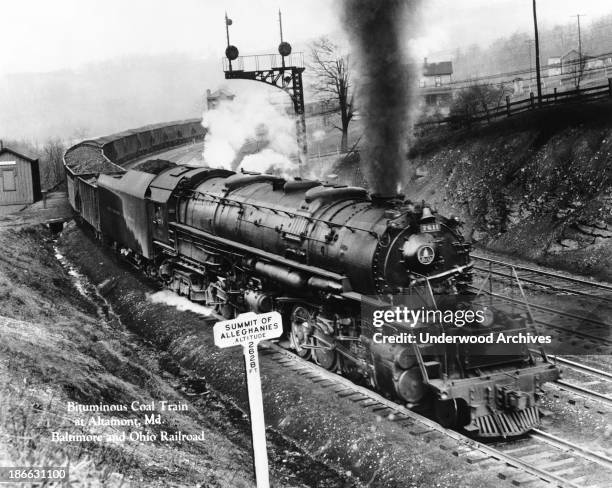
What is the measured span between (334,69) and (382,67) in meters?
26.8

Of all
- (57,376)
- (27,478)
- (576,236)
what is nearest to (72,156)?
(576,236)

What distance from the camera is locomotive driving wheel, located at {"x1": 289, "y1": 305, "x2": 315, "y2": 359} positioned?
13109mm

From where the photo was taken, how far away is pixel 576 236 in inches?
806

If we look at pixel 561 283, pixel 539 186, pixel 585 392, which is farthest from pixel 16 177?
pixel 585 392

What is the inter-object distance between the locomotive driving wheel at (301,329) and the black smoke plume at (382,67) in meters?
2.99

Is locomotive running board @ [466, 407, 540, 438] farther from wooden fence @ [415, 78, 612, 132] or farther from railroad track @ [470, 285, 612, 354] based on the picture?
wooden fence @ [415, 78, 612, 132]

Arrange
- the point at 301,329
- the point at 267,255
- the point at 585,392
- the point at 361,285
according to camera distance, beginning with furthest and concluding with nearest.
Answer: the point at 267,255 → the point at 301,329 → the point at 585,392 → the point at 361,285

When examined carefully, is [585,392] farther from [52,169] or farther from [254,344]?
[52,169]

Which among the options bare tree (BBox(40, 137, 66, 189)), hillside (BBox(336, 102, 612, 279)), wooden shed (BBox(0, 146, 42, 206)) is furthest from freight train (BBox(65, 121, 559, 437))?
bare tree (BBox(40, 137, 66, 189))

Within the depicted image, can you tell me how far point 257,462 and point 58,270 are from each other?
17.4m

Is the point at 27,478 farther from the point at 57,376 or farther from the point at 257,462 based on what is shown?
the point at 57,376

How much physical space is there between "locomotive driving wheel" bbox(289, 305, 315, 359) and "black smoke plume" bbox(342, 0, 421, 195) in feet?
9.82

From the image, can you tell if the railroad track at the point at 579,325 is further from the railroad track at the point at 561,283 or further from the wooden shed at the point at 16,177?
the wooden shed at the point at 16,177

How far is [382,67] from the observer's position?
43.7 ft
